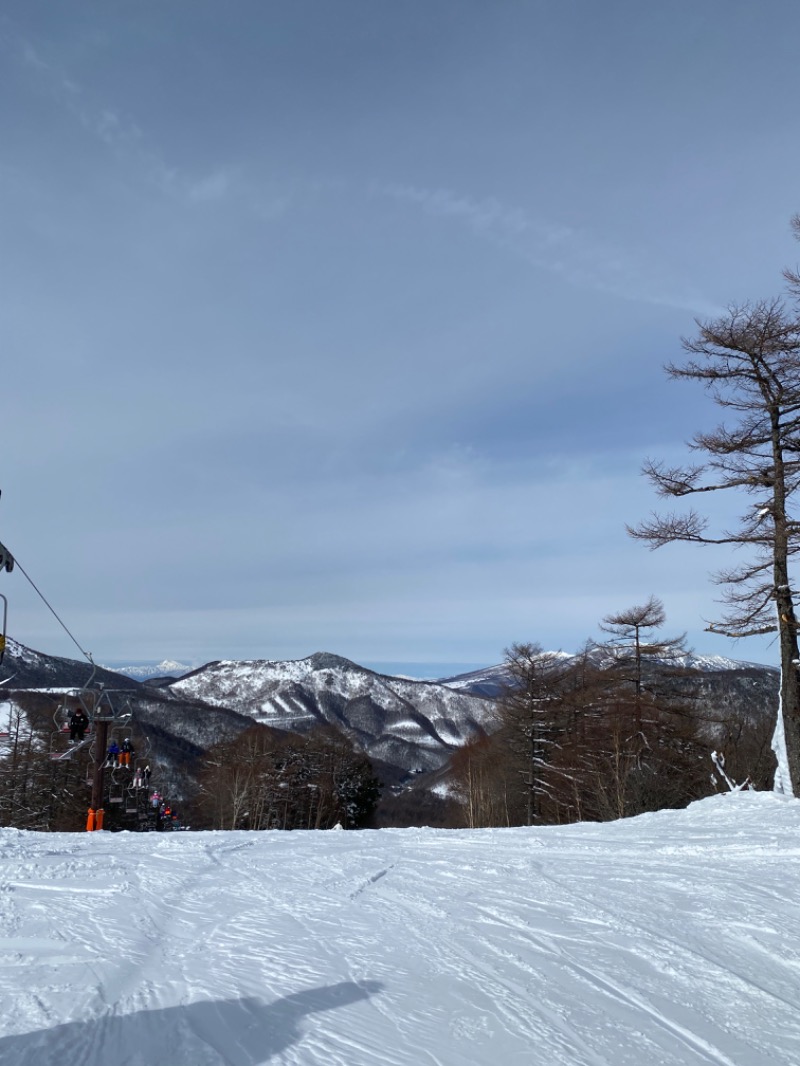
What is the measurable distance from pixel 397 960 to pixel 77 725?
59.5ft

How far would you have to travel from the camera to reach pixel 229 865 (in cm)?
838

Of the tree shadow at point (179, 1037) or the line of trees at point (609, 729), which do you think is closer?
the tree shadow at point (179, 1037)

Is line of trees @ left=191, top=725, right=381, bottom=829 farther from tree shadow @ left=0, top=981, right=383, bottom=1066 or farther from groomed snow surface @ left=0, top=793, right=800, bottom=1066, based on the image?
tree shadow @ left=0, top=981, right=383, bottom=1066

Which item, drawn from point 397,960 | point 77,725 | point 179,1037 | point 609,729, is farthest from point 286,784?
point 179,1037

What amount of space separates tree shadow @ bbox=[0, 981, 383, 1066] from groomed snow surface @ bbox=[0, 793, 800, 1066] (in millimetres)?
12

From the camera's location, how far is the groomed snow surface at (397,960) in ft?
11.6

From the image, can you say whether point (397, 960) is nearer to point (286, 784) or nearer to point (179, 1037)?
point (179, 1037)

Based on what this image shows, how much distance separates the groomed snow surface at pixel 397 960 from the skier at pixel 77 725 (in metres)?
12.7

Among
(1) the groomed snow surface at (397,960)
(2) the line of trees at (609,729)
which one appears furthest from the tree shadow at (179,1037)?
(2) the line of trees at (609,729)

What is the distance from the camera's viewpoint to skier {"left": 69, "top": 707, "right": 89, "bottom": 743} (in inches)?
798

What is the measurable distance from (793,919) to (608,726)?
86.2 ft

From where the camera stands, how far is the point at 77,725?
20391 millimetres

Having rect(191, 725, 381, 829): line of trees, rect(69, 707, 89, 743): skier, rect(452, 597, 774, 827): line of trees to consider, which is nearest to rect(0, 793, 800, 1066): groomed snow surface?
rect(69, 707, 89, 743): skier

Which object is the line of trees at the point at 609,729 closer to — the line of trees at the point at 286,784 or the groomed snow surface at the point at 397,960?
the line of trees at the point at 286,784
